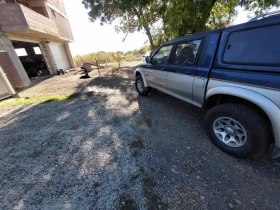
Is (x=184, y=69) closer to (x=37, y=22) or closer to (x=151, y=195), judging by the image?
(x=151, y=195)

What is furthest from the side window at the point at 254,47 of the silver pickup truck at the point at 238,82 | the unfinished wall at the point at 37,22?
the unfinished wall at the point at 37,22

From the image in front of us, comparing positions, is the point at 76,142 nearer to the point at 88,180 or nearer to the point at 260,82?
the point at 88,180

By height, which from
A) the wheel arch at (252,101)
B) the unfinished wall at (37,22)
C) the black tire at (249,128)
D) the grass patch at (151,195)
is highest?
the unfinished wall at (37,22)

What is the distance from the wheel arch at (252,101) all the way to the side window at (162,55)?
155 centimetres

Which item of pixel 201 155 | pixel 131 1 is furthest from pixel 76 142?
pixel 131 1

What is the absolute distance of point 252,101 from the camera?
5.75 ft

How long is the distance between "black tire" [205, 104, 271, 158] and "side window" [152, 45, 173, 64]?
1.83 m

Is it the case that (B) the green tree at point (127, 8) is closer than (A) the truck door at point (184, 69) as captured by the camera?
No

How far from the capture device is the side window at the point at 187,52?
2619 mm

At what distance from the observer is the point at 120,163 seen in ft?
7.27

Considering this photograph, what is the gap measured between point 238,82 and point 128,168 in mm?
2013

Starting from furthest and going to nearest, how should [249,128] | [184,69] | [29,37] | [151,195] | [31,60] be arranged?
[31,60] → [29,37] → [184,69] → [249,128] → [151,195]

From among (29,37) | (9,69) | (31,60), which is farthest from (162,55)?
(31,60)

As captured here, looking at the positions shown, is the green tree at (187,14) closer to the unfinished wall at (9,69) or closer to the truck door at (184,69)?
the truck door at (184,69)
